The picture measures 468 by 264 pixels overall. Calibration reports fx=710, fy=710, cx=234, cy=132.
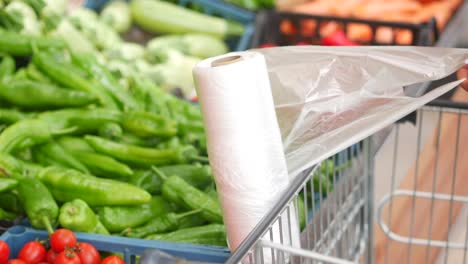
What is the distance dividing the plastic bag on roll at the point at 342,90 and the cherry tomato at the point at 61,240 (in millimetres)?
515

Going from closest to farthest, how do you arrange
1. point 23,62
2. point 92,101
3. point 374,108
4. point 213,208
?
point 374,108 < point 213,208 < point 92,101 < point 23,62

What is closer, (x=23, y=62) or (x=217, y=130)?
(x=217, y=130)

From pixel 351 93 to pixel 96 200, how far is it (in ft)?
2.36

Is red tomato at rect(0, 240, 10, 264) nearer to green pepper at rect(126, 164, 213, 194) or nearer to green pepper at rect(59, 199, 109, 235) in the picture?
green pepper at rect(59, 199, 109, 235)

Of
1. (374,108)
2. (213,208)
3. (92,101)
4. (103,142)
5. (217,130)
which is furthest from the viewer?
(92,101)

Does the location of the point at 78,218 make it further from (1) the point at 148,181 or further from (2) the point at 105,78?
(2) the point at 105,78

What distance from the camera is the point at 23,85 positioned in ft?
6.46

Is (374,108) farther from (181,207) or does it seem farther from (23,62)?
(23,62)

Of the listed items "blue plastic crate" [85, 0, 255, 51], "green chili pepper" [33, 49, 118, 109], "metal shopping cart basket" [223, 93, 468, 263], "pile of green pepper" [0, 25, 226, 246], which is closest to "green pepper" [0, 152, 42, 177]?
"pile of green pepper" [0, 25, 226, 246]

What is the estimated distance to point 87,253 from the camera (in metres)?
1.43

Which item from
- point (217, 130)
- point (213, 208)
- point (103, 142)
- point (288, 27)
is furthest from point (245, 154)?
point (288, 27)

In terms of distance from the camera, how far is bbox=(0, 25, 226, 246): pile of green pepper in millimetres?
1637

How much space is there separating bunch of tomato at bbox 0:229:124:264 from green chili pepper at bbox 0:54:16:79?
756 millimetres

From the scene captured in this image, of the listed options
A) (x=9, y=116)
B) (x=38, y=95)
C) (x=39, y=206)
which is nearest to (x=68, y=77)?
(x=38, y=95)
